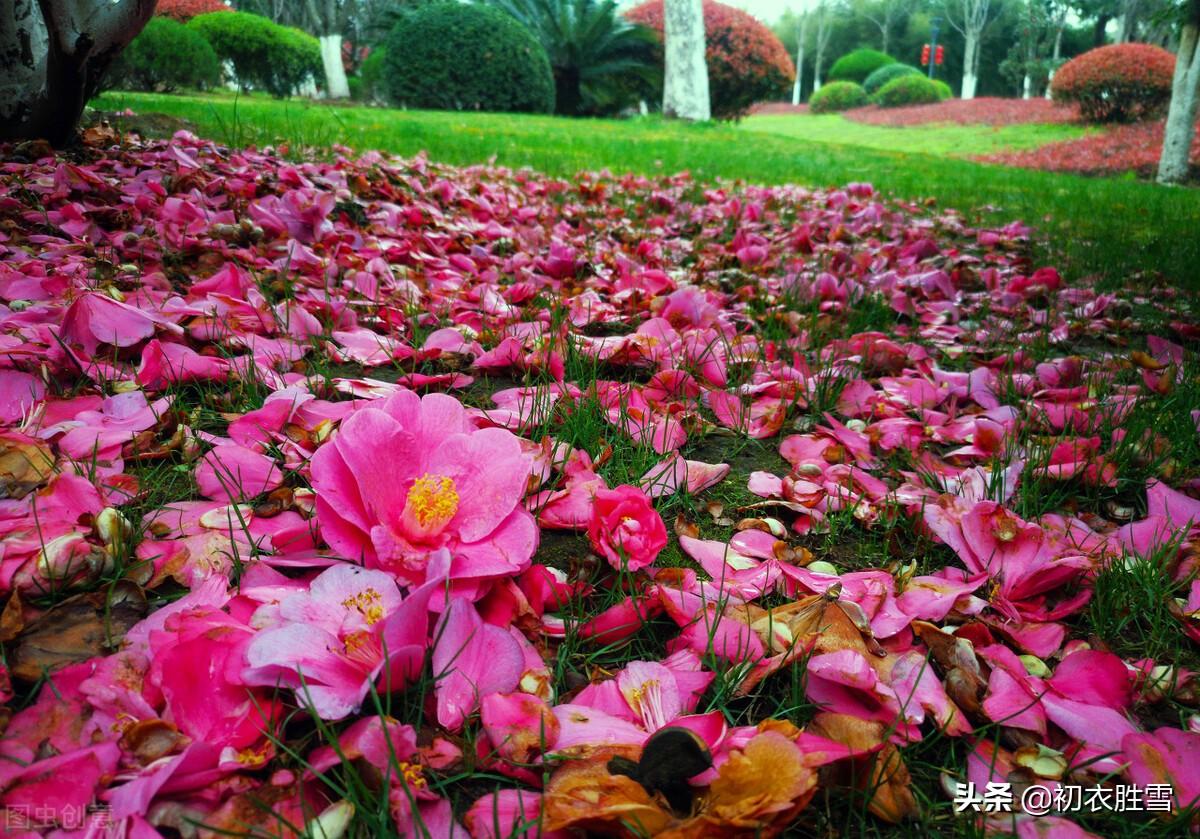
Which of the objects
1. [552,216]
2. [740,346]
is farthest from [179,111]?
[740,346]

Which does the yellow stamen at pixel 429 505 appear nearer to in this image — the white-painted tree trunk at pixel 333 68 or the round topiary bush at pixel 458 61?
the round topiary bush at pixel 458 61

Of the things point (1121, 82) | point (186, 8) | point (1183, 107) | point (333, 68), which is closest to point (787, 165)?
point (1183, 107)

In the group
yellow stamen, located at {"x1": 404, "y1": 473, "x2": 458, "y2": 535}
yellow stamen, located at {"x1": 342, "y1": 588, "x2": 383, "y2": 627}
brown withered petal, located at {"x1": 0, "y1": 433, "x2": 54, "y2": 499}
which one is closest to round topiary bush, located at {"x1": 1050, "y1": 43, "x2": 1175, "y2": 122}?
yellow stamen, located at {"x1": 404, "y1": 473, "x2": 458, "y2": 535}

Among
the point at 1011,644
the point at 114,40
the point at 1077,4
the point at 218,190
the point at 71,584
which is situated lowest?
the point at 1011,644

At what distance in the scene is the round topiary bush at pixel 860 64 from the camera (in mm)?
30547

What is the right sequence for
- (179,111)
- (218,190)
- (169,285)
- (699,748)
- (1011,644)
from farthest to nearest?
(179,111), (218,190), (169,285), (1011,644), (699,748)

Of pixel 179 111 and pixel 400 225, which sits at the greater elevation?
pixel 179 111

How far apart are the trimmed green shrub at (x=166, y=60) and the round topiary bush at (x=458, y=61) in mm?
3406

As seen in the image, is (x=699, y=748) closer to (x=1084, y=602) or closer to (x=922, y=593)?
(x=922, y=593)

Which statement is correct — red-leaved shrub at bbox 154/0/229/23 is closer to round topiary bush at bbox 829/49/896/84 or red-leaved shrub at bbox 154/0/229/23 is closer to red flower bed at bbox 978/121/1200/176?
red flower bed at bbox 978/121/1200/176

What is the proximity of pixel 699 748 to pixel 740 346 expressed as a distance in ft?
4.80

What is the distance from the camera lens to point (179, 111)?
5875mm

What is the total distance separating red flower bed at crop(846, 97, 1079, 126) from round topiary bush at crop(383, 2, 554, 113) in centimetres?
1275

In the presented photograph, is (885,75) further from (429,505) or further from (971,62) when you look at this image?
(429,505)
